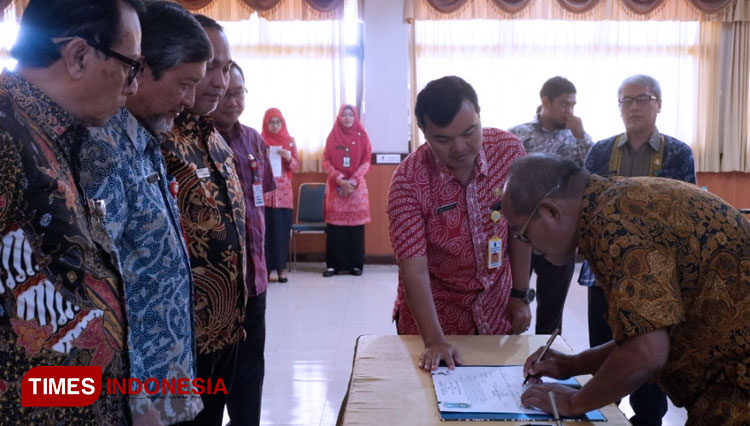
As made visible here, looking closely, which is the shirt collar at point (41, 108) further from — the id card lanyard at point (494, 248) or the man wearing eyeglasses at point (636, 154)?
the man wearing eyeglasses at point (636, 154)

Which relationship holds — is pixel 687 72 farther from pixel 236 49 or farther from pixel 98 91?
pixel 98 91

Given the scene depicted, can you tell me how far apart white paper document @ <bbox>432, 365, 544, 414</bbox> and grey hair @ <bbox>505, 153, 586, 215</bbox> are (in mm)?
385

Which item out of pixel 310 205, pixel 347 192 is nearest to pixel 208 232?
pixel 347 192

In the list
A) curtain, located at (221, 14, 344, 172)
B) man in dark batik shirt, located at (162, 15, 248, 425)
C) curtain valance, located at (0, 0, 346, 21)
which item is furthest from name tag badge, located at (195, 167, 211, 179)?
curtain valance, located at (0, 0, 346, 21)

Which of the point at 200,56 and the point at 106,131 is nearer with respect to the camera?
the point at 106,131

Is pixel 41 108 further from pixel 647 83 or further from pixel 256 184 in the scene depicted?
pixel 647 83

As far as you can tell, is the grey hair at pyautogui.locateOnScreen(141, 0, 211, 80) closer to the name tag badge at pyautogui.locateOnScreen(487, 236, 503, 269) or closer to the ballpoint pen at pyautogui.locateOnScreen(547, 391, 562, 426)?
the name tag badge at pyautogui.locateOnScreen(487, 236, 503, 269)

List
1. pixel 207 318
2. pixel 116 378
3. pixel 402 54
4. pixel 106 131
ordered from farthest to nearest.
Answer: pixel 402 54, pixel 207 318, pixel 106 131, pixel 116 378

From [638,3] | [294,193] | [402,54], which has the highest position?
[638,3]

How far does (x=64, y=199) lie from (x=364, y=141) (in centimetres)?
514

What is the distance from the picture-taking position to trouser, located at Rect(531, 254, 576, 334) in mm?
3113

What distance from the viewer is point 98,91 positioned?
997 millimetres

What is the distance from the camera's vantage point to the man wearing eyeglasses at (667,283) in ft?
3.43

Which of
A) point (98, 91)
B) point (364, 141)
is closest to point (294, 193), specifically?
point (364, 141)
